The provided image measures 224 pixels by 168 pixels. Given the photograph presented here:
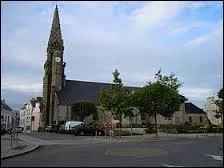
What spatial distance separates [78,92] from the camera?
8731 cm

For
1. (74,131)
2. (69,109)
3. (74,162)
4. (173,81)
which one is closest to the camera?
(74,162)

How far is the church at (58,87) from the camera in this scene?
83812 mm

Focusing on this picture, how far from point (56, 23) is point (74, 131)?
4886 centimetres

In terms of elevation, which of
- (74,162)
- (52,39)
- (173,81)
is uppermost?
(52,39)

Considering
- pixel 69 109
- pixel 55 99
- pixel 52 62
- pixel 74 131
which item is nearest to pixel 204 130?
pixel 74 131

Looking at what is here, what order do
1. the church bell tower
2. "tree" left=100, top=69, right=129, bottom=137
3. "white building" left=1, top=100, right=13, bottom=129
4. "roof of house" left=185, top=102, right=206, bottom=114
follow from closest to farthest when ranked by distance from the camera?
"white building" left=1, top=100, right=13, bottom=129 < "tree" left=100, top=69, right=129, bottom=137 < the church bell tower < "roof of house" left=185, top=102, right=206, bottom=114

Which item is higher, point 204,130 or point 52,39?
point 52,39

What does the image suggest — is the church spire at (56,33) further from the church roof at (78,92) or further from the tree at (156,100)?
the tree at (156,100)

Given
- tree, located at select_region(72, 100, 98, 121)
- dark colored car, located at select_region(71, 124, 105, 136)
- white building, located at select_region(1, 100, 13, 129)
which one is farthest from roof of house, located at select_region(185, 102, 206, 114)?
white building, located at select_region(1, 100, 13, 129)

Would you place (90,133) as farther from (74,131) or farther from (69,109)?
(69,109)

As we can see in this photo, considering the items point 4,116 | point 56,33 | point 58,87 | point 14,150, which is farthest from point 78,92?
point 14,150

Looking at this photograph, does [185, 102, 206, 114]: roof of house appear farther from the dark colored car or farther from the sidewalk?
the sidewalk

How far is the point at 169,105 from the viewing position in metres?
42.2

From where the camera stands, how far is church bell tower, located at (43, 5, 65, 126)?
8650 cm
